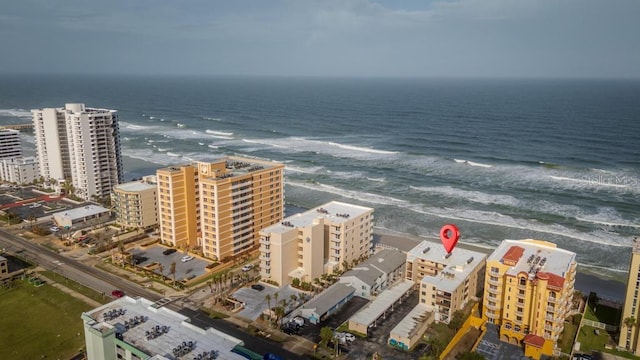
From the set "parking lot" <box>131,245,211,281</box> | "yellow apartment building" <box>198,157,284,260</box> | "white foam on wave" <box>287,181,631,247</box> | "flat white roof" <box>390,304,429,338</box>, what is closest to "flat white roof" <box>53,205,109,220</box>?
"parking lot" <box>131,245,211,281</box>

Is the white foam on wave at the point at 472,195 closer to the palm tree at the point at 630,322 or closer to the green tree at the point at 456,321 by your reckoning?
the palm tree at the point at 630,322

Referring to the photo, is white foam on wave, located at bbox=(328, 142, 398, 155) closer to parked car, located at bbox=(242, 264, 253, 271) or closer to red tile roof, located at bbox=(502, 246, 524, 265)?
parked car, located at bbox=(242, 264, 253, 271)

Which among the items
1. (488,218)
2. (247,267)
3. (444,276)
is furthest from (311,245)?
(488,218)

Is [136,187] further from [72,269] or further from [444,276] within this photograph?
Answer: [444,276]

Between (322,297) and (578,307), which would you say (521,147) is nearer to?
(578,307)

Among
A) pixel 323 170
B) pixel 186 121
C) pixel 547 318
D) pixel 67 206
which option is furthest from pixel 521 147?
pixel 186 121
